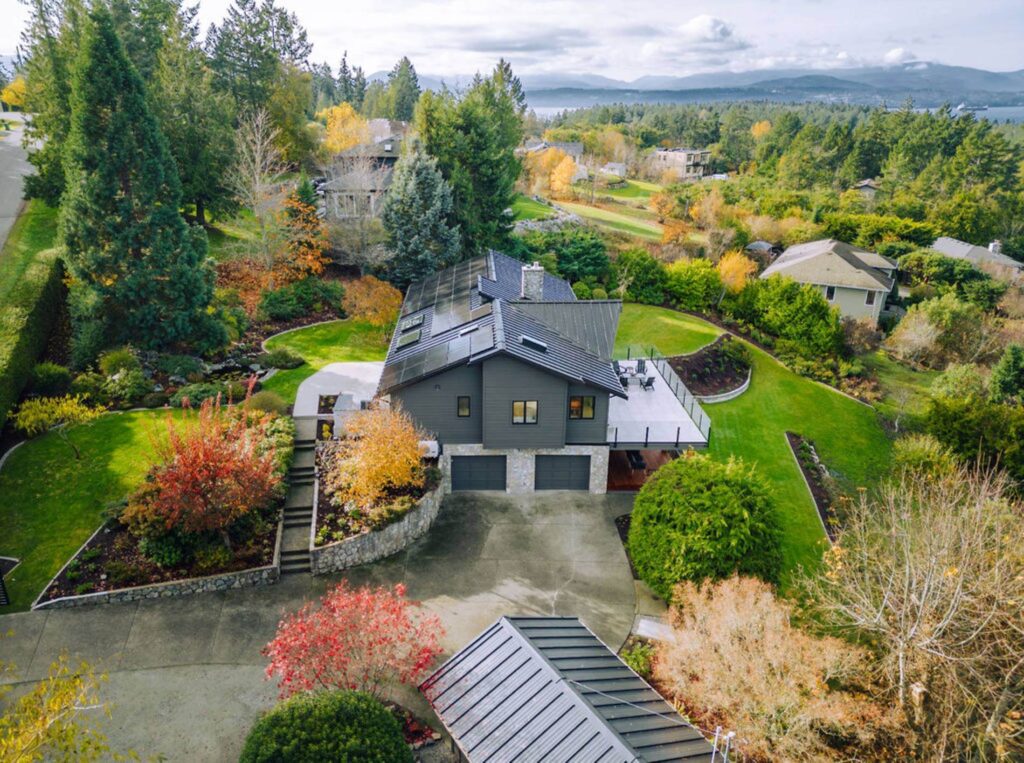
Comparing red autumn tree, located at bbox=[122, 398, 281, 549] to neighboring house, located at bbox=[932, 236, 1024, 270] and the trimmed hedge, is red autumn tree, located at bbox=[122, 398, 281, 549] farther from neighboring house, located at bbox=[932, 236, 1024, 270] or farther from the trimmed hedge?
neighboring house, located at bbox=[932, 236, 1024, 270]

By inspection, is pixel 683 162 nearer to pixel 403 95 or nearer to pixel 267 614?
pixel 403 95

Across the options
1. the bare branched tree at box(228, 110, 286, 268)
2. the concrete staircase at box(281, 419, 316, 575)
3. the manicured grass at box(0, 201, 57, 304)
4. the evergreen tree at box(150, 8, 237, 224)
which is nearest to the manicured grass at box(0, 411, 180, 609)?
the concrete staircase at box(281, 419, 316, 575)

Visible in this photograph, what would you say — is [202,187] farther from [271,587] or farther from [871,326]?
[871,326]

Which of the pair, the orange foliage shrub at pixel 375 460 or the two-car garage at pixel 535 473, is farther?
the two-car garage at pixel 535 473

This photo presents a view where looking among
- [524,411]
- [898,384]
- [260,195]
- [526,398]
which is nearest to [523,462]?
[524,411]

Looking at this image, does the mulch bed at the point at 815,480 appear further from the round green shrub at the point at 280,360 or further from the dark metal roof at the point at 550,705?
the round green shrub at the point at 280,360

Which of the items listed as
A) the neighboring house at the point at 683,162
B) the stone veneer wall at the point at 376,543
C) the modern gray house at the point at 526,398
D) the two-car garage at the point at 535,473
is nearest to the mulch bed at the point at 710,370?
the modern gray house at the point at 526,398
